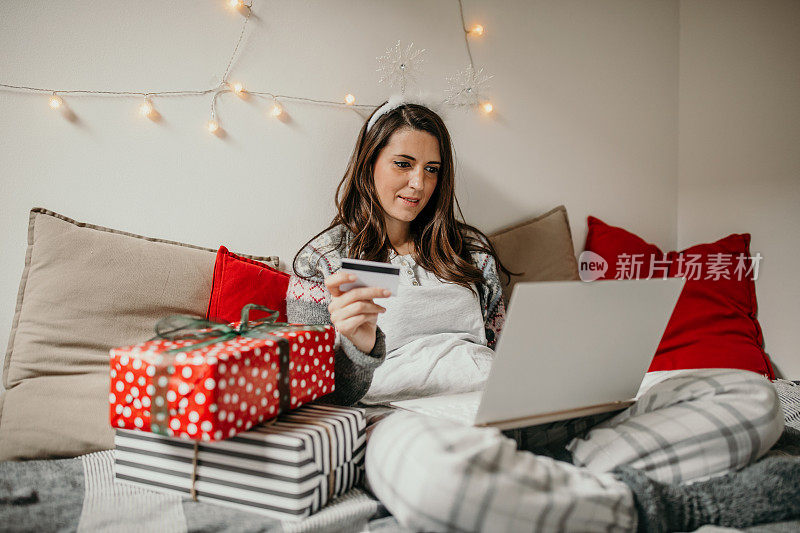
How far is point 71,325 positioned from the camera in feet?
3.38

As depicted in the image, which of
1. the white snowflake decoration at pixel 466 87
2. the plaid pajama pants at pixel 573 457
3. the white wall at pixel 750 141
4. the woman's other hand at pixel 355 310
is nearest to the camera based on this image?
the plaid pajama pants at pixel 573 457

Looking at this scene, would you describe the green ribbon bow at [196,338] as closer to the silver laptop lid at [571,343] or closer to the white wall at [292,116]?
the silver laptop lid at [571,343]

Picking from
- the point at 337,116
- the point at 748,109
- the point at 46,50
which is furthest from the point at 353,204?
the point at 748,109

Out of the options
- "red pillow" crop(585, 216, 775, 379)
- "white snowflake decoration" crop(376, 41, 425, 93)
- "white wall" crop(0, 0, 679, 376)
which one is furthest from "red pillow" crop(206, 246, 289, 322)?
"red pillow" crop(585, 216, 775, 379)

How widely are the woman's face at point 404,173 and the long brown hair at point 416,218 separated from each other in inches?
1.0

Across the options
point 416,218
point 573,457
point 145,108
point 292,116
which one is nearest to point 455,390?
point 573,457

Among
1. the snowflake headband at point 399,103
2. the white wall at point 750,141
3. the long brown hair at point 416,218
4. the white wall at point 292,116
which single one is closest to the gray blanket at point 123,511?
the white wall at point 292,116

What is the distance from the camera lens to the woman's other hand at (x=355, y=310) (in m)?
0.86

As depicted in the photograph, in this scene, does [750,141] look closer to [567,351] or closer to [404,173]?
[404,173]

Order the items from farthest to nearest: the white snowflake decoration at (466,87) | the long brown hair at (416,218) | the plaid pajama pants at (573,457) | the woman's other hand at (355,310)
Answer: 1. the white snowflake decoration at (466,87)
2. the long brown hair at (416,218)
3. the woman's other hand at (355,310)
4. the plaid pajama pants at (573,457)

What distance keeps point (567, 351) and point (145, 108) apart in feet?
3.53

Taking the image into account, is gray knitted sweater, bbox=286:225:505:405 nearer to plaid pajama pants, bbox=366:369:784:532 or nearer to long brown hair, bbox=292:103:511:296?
long brown hair, bbox=292:103:511:296

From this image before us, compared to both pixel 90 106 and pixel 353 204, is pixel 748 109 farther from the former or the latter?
pixel 90 106

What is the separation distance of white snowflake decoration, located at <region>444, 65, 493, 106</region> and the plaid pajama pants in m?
1.09
